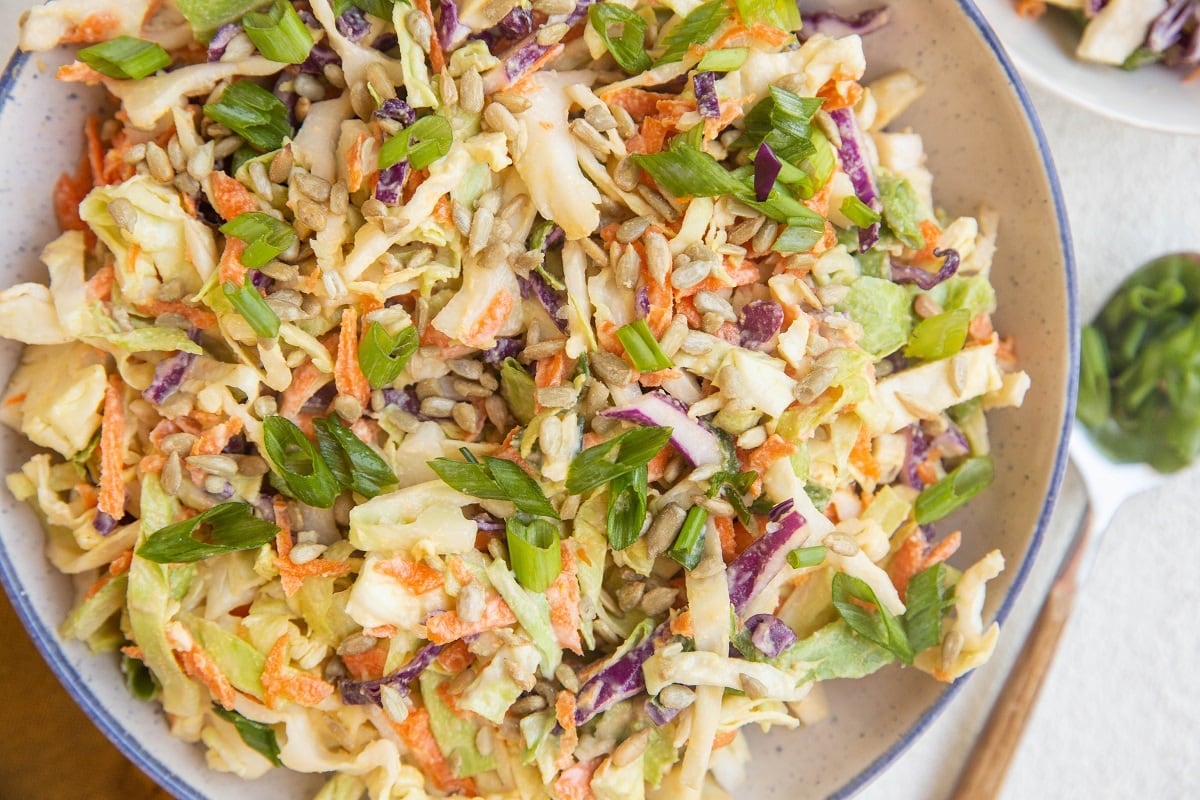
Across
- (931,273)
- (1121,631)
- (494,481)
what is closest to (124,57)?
(494,481)

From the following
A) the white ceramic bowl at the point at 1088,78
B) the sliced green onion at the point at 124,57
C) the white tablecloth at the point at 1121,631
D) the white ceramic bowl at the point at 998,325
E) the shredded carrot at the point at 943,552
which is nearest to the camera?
the sliced green onion at the point at 124,57

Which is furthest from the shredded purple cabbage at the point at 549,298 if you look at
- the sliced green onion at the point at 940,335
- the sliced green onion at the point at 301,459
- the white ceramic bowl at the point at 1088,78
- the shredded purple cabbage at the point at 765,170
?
the white ceramic bowl at the point at 1088,78

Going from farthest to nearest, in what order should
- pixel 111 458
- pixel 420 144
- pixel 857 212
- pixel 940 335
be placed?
pixel 940 335, pixel 857 212, pixel 111 458, pixel 420 144

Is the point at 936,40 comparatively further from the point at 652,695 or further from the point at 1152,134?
the point at 652,695

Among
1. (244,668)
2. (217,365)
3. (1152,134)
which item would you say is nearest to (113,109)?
(217,365)

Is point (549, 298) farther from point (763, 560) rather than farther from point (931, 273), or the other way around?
point (931, 273)

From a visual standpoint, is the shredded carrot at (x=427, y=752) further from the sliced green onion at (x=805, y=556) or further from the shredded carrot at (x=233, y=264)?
the shredded carrot at (x=233, y=264)
